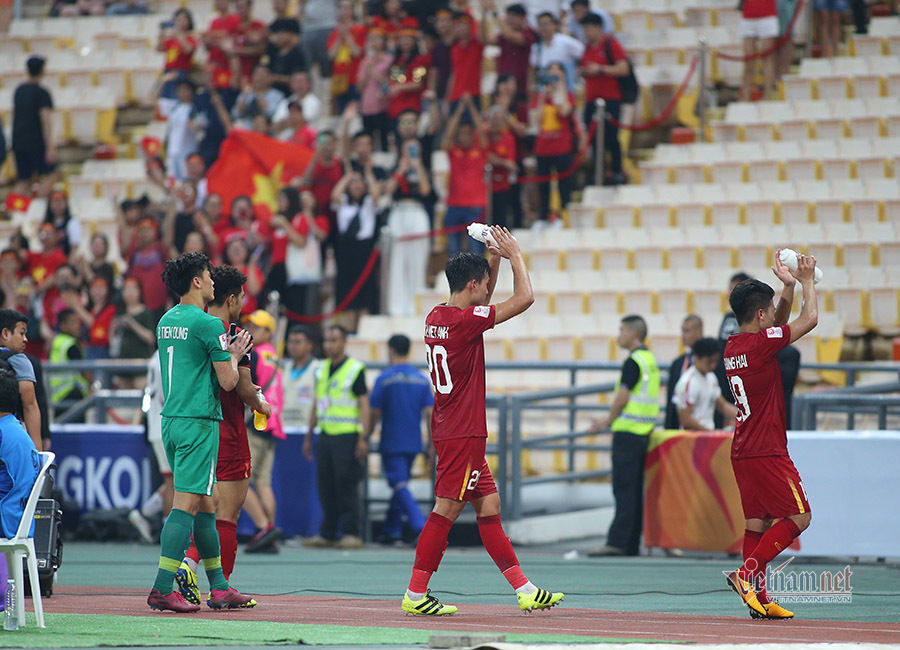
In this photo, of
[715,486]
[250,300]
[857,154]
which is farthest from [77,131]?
[715,486]

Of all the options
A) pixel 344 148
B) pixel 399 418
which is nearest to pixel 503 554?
pixel 399 418

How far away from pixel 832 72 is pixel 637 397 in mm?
8180

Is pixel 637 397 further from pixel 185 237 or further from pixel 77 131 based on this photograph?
pixel 77 131

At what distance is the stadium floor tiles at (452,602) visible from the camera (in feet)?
24.1

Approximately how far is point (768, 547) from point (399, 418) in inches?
281

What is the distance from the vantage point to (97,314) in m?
18.4

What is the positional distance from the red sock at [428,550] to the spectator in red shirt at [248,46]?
1408 cm

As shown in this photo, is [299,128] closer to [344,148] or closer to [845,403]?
[344,148]

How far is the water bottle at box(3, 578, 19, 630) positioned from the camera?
7.72 metres

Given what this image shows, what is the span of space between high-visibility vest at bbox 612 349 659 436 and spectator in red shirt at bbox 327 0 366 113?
27.7 feet

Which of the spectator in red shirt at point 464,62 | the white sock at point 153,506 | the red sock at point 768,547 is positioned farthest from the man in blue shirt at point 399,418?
the red sock at point 768,547

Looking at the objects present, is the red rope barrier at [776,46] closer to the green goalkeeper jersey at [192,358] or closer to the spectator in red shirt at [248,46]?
the spectator in red shirt at [248,46]

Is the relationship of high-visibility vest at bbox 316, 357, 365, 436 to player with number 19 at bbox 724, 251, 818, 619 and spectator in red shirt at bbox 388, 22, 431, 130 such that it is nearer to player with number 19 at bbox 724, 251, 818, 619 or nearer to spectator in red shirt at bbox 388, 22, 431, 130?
spectator in red shirt at bbox 388, 22, 431, 130

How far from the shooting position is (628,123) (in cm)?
2078
